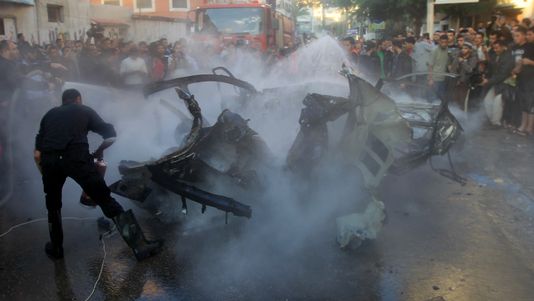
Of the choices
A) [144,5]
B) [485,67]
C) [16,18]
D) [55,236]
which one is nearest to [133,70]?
[55,236]

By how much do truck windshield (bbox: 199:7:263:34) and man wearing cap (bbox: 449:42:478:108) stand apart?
22.4ft

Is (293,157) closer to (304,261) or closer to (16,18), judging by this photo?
(304,261)

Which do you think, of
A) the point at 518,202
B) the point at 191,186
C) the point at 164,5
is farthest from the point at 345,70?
the point at 164,5

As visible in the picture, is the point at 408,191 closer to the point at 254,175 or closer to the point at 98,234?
the point at 254,175

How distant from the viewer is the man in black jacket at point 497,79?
29.1ft

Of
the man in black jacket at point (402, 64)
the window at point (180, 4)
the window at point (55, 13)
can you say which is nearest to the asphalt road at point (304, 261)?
the man in black jacket at point (402, 64)

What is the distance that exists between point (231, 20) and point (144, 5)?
989 inches

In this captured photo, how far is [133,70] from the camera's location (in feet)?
29.9

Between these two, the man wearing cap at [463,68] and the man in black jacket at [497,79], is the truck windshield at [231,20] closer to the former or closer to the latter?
the man wearing cap at [463,68]

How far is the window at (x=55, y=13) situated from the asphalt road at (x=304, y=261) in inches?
691

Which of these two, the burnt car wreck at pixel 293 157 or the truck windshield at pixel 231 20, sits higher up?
the truck windshield at pixel 231 20

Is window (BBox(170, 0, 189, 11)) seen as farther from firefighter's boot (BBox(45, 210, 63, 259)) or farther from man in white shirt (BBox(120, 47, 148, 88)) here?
firefighter's boot (BBox(45, 210, 63, 259))

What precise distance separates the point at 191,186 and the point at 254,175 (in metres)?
0.57

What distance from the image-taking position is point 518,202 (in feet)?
18.0
